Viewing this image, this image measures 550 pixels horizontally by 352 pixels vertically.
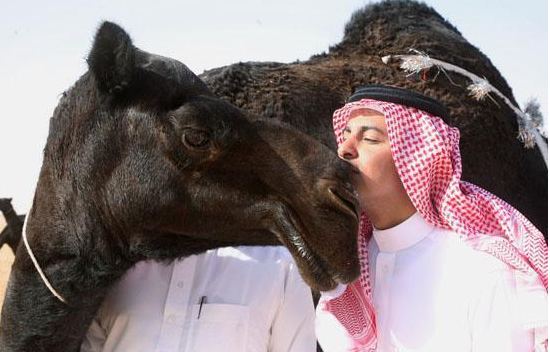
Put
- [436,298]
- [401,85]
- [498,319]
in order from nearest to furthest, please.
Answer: [498,319], [436,298], [401,85]

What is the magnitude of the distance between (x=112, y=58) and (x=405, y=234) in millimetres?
1320

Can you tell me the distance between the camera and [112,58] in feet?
8.77

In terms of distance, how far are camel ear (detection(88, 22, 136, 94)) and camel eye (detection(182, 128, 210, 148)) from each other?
316 millimetres

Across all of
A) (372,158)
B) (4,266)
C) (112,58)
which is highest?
(112,58)

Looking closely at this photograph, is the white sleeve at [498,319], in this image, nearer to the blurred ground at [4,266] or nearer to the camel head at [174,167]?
the camel head at [174,167]

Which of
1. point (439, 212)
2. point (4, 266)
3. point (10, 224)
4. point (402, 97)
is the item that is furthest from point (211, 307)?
point (4, 266)

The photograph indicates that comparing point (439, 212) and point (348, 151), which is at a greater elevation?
point (348, 151)

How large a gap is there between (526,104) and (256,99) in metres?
2.43

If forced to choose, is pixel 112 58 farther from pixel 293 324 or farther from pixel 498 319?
pixel 498 319

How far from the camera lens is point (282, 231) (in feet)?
8.52

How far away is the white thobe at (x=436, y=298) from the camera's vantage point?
247 centimetres

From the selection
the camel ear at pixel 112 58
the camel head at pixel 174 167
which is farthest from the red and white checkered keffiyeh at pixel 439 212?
the camel ear at pixel 112 58

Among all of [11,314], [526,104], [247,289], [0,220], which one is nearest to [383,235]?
[247,289]

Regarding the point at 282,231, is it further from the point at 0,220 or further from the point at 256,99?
the point at 0,220
